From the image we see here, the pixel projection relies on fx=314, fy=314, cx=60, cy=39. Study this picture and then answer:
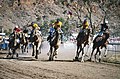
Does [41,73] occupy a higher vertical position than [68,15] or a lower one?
lower

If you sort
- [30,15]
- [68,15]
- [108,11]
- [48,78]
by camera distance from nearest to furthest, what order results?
[48,78]
[108,11]
[30,15]
[68,15]

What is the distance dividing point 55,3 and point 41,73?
78362mm

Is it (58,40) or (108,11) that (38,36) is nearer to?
(58,40)

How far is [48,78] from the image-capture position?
12.4 meters

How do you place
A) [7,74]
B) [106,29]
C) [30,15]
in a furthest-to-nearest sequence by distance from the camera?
[30,15], [106,29], [7,74]

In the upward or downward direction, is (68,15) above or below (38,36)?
above

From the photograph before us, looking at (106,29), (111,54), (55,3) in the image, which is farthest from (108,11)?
(55,3)

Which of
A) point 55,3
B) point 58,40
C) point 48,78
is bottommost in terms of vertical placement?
point 48,78

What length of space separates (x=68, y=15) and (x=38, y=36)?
62.1 m

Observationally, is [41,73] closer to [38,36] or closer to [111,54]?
[38,36]

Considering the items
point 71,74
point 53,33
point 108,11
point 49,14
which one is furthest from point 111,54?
point 49,14

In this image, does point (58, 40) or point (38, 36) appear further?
point (38, 36)

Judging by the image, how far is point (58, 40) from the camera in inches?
809

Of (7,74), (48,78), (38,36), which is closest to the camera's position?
(48,78)
